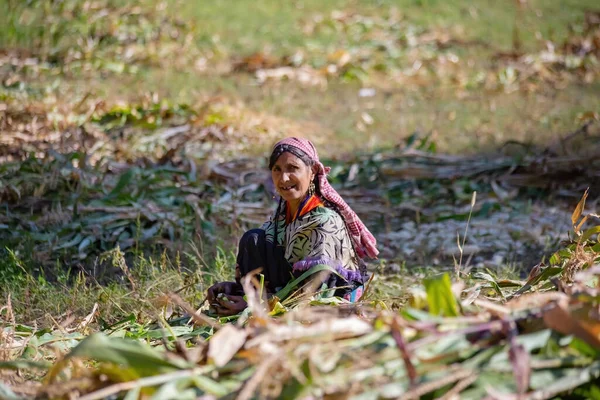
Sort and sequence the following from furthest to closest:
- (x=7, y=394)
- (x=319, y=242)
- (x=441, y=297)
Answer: (x=319, y=242) → (x=441, y=297) → (x=7, y=394)

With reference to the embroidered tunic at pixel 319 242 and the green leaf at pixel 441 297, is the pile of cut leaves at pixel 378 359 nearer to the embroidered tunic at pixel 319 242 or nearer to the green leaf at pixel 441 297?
the green leaf at pixel 441 297

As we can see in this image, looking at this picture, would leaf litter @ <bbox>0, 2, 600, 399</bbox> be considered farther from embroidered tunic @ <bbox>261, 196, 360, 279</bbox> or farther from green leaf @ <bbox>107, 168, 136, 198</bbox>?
embroidered tunic @ <bbox>261, 196, 360, 279</bbox>

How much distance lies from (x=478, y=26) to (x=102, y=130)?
6.68m

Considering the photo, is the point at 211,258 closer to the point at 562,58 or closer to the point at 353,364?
the point at 353,364

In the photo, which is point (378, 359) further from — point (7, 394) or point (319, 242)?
point (319, 242)

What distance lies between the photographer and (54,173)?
4.72m

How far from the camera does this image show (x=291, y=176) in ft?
9.23

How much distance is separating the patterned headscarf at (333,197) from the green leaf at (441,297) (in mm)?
1156

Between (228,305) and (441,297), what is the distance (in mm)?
1222

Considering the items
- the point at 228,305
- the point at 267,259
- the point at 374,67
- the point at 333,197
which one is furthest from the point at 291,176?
the point at 374,67

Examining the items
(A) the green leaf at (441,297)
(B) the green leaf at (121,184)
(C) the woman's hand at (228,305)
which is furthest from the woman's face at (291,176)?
(B) the green leaf at (121,184)

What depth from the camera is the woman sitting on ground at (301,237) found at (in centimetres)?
280

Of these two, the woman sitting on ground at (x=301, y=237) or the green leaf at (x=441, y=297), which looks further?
the woman sitting on ground at (x=301, y=237)

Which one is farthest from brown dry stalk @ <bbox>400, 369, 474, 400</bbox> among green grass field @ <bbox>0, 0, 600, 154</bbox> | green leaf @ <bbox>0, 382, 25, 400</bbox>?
green grass field @ <bbox>0, 0, 600, 154</bbox>
